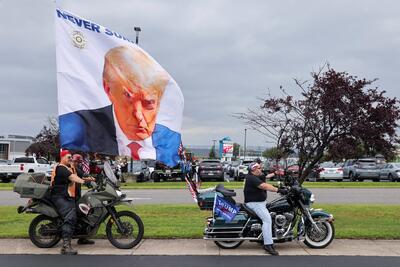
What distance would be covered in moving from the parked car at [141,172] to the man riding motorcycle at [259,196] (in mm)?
28051

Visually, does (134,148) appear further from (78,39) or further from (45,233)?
(45,233)

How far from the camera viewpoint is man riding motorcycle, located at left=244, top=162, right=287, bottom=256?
954cm

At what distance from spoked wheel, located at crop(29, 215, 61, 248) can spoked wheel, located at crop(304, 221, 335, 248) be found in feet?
14.7

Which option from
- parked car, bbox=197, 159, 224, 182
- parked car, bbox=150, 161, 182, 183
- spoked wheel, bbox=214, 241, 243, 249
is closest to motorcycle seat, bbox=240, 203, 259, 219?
spoked wheel, bbox=214, 241, 243, 249

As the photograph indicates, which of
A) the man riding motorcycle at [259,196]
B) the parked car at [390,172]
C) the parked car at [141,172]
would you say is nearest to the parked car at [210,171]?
the parked car at [141,172]

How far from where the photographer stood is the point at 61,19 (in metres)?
9.28

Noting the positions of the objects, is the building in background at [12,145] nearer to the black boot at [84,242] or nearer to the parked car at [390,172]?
the parked car at [390,172]

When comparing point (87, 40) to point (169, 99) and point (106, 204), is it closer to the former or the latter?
point (169, 99)

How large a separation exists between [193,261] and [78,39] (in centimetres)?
419

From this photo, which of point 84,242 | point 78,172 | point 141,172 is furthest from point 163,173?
point 84,242

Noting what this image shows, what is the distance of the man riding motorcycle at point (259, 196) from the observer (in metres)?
9.54

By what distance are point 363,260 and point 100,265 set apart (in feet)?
13.7

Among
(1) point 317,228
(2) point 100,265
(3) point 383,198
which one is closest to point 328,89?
Result: (1) point 317,228

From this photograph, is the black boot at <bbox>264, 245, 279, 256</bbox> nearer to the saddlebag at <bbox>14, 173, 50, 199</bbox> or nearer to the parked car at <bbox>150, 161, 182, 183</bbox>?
the saddlebag at <bbox>14, 173, 50, 199</bbox>
